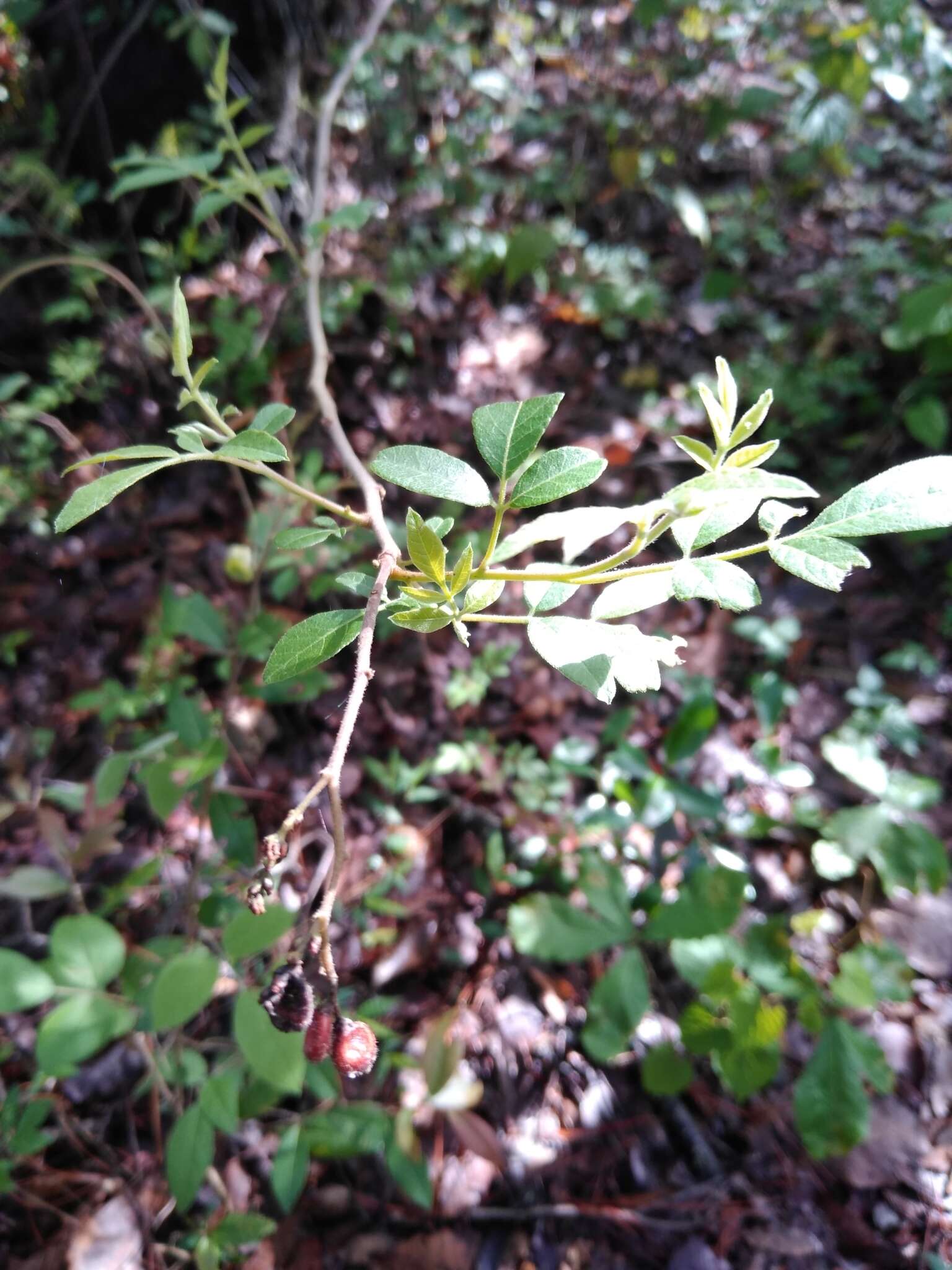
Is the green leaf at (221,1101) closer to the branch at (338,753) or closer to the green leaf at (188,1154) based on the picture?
the green leaf at (188,1154)

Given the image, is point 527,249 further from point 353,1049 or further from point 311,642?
point 353,1049

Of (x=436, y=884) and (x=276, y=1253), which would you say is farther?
(x=436, y=884)

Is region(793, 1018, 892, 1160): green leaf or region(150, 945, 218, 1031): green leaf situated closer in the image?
region(150, 945, 218, 1031): green leaf

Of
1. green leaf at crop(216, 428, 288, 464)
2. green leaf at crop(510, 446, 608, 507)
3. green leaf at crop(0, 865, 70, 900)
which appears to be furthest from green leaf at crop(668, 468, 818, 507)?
green leaf at crop(0, 865, 70, 900)

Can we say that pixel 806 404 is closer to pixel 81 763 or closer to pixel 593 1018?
pixel 593 1018

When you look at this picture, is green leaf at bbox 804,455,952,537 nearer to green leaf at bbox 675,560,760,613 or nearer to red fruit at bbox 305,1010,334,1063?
green leaf at bbox 675,560,760,613

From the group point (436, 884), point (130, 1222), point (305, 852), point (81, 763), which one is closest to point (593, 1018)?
point (436, 884)

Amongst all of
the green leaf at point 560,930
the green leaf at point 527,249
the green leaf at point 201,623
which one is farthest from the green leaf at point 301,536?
the green leaf at point 527,249
